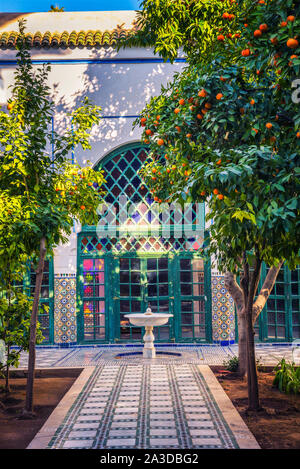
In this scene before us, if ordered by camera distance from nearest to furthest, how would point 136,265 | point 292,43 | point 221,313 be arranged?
point 292,43 < point 221,313 < point 136,265

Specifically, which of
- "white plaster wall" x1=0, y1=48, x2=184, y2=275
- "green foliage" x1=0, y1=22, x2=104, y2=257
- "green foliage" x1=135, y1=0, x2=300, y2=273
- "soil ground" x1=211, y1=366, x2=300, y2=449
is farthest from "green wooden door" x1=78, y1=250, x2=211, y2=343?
"green foliage" x1=135, y1=0, x2=300, y2=273

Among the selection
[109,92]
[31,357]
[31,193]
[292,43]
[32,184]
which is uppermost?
[109,92]

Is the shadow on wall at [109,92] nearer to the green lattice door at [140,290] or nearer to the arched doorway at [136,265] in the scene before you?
the arched doorway at [136,265]

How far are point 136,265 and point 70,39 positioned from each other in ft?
15.5

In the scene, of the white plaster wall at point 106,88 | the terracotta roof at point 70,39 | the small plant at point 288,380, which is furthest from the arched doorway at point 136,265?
the small plant at point 288,380

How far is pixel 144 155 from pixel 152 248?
6.32ft

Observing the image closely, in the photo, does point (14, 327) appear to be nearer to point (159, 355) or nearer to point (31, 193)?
point (31, 193)

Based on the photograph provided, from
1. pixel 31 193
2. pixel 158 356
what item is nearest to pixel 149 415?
pixel 31 193

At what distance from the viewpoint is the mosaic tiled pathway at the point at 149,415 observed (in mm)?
4477

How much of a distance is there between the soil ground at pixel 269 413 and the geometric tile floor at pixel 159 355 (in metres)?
1.21

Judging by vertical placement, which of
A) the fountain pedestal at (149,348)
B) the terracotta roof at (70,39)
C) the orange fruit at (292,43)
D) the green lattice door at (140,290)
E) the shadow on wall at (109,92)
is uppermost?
the terracotta roof at (70,39)

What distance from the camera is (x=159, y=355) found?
918 cm

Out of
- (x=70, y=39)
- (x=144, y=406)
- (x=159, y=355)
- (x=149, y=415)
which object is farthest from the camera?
(x=70, y=39)

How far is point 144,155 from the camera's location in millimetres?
10688
